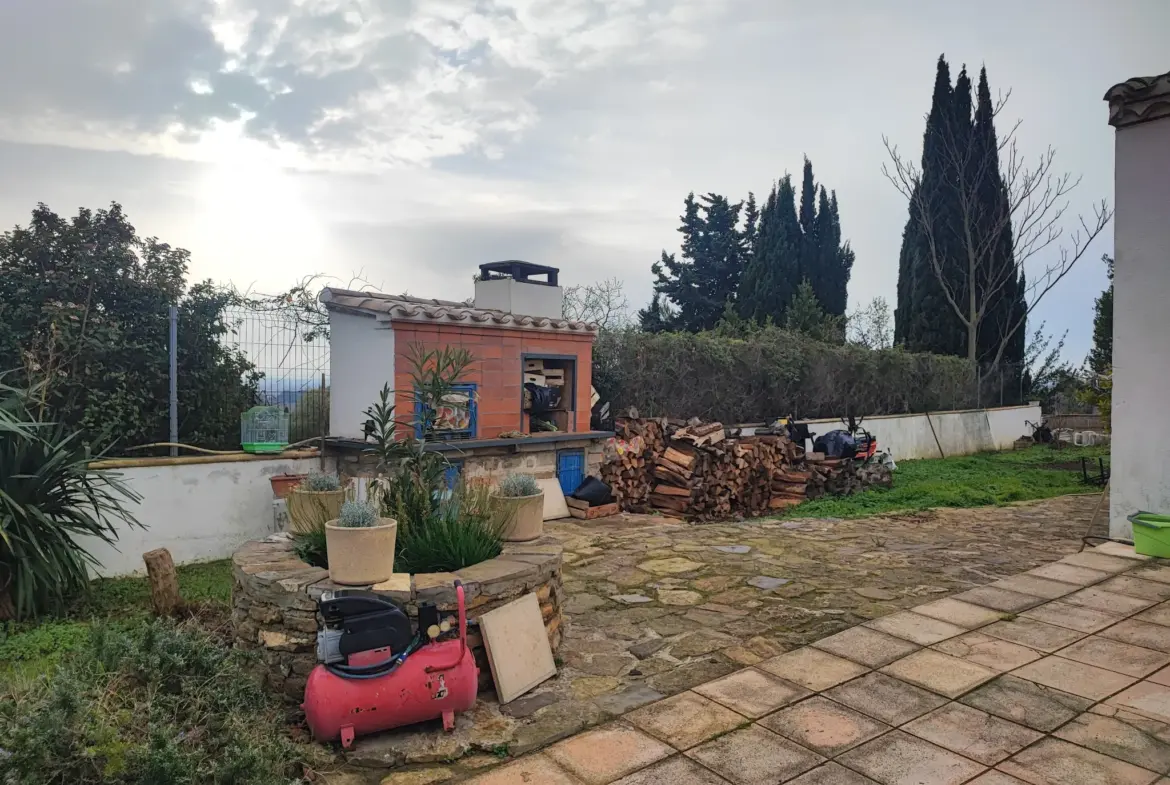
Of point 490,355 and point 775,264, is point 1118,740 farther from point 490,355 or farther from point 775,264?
point 775,264

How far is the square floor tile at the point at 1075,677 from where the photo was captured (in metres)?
3.42

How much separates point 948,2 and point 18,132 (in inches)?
443

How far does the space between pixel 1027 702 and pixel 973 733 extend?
51 centimetres

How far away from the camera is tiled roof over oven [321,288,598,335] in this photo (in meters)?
6.87

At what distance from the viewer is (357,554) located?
334 cm

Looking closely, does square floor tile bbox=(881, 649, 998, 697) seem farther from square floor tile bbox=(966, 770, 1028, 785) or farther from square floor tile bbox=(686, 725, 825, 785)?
square floor tile bbox=(686, 725, 825, 785)

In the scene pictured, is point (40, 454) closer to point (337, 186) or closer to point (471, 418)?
point (471, 418)

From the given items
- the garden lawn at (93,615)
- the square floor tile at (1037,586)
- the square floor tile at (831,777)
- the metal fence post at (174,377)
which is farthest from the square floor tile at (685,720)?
the metal fence post at (174,377)

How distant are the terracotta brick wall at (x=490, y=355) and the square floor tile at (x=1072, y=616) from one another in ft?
16.7

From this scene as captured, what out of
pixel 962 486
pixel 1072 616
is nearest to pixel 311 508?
pixel 1072 616

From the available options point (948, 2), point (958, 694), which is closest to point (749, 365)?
point (948, 2)

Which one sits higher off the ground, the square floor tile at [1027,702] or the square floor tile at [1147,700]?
the square floor tile at [1147,700]

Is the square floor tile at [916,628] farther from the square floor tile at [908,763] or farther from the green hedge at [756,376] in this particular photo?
the green hedge at [756,376]

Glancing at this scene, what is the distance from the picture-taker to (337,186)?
8.32 m
